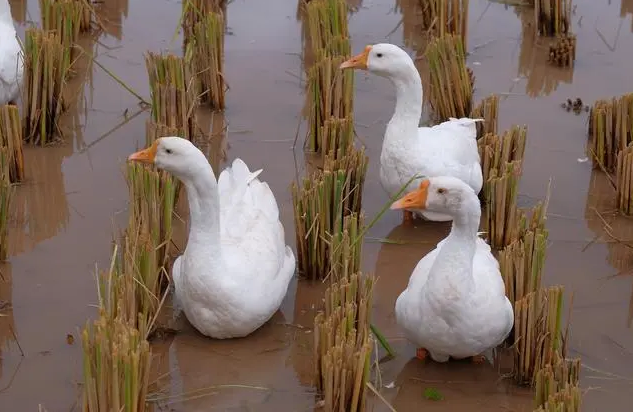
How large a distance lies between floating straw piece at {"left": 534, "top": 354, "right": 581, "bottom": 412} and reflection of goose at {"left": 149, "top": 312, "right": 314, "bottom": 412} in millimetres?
1183

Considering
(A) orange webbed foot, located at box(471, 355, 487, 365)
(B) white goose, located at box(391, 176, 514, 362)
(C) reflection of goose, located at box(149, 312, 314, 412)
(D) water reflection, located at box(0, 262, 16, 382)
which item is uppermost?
(B) white goose, located at box(391, 176, 514, 362)

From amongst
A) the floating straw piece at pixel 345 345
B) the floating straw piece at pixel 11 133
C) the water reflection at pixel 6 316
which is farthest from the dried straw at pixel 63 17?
the floating straw piece at pixel 345 345

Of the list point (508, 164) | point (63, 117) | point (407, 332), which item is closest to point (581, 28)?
point (508, 164)

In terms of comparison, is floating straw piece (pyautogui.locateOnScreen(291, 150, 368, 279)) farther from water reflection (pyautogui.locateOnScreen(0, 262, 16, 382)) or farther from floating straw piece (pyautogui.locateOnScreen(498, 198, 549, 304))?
water reflection (pyautogui.locateOnScreen(0, 262, 16, 382))

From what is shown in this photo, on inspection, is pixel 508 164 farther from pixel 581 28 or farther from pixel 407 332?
pixel 581 28

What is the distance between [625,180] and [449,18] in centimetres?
300

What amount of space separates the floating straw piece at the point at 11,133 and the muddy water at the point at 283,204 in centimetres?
25

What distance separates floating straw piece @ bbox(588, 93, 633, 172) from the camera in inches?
318

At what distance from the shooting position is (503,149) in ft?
24.8

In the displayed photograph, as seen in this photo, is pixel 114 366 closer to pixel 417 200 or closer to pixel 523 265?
pixel 417 200

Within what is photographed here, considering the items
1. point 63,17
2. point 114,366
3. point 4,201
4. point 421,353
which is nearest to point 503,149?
point 421,353

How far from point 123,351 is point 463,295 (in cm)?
176

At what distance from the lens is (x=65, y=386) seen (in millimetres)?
5746

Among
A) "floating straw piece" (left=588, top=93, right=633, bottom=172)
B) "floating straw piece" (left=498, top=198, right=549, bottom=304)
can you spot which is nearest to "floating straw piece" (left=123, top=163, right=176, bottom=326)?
"floating straw piece" (left=498, top=198, right=549, bottom=304)
